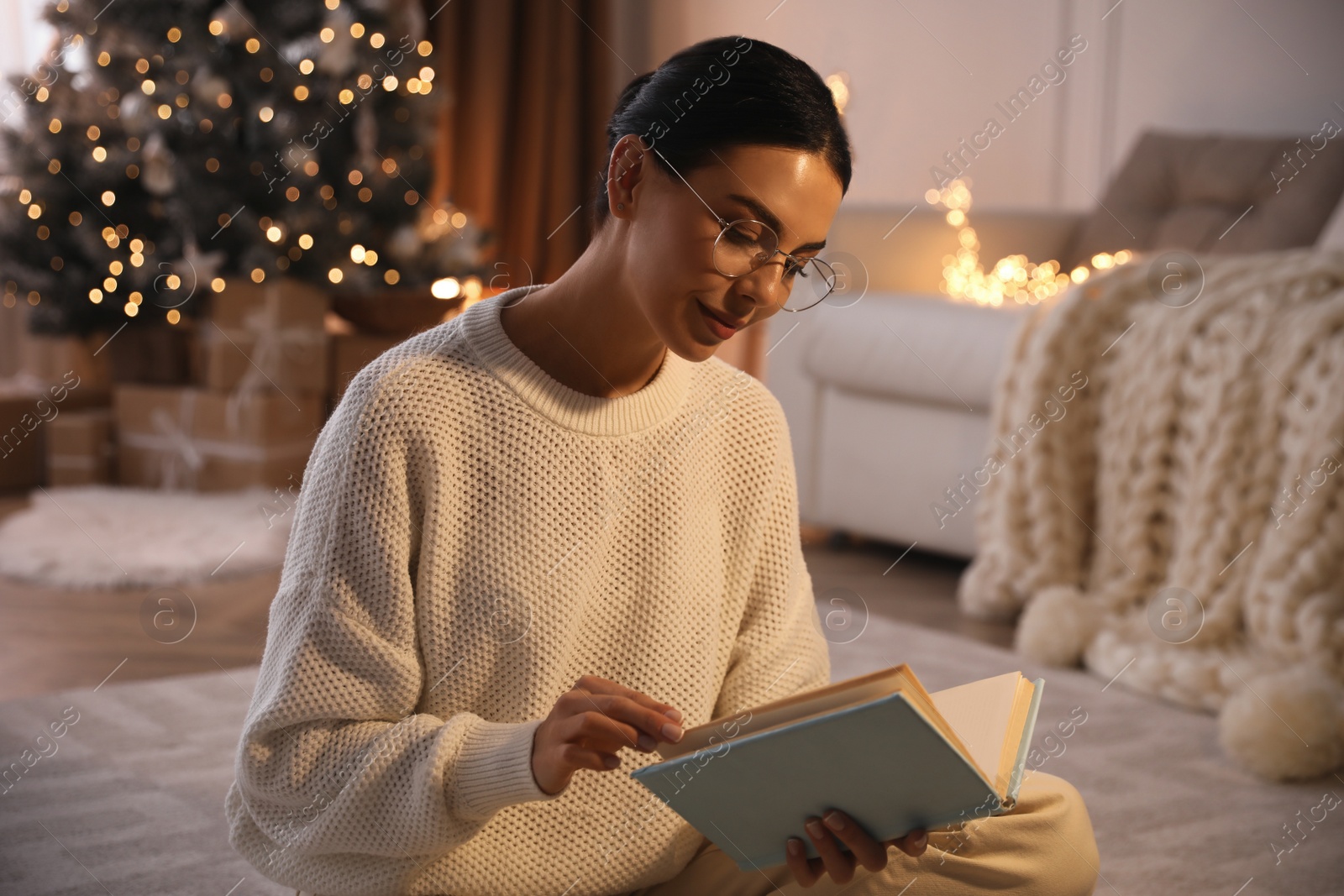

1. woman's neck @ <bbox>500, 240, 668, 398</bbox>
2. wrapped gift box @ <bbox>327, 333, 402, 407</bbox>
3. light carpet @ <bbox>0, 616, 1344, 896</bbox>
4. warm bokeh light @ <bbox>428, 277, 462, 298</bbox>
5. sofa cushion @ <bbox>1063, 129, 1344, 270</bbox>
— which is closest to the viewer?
woman's neck @ <bbox>500, 240, 668, 398</bbox>

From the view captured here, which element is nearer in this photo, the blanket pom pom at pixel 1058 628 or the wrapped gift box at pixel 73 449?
the blanket pom pom at pixel 1058 628

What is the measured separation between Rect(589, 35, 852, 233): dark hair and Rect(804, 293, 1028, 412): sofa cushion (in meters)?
1.43

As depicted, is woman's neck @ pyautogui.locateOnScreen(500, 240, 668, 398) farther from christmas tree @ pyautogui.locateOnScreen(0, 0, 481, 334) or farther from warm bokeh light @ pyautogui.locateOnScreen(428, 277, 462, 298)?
warm bokeh light @ pyautogui.locateOnScreen(428, 277, 462, 298)

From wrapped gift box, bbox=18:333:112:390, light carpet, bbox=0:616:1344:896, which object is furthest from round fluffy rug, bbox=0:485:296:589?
light carpet, bbox=0:616:1344:896

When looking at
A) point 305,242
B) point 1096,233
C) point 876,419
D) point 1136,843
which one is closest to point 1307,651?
point 1136,843

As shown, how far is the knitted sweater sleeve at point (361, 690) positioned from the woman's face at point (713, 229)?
19cm

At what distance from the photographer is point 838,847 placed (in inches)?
33.5

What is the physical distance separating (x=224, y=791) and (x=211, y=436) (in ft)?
5.51

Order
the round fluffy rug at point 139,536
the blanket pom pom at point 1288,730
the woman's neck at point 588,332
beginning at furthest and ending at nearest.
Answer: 1. the round fluffy rug at point 139,536
2. the blanket pom pom at point 1288,730
3. the woman's neck at point 588,332

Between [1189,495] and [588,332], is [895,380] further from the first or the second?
[588,332]

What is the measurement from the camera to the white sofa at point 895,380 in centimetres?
240

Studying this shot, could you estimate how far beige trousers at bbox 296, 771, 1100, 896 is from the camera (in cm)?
96

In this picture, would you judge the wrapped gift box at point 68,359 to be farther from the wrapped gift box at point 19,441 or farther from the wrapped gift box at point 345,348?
the wrapped gift box at point 345,348

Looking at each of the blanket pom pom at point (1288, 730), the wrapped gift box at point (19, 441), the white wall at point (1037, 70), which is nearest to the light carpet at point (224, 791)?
the blanket pom pom at point (1288, 730)
